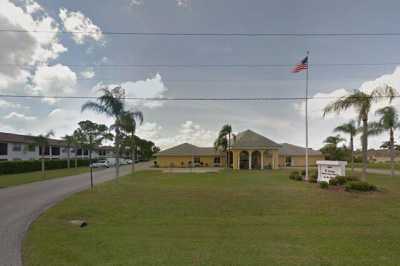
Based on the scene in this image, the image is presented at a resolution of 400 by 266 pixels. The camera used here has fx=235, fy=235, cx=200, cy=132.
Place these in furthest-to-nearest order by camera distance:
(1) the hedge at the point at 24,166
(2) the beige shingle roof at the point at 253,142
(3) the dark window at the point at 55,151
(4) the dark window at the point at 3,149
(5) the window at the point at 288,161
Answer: (3) the dark window at the point at 55,151
(5) the window at the point at 288,161
(4) the dark window at the point at 3,149
(2) the beige shingle roof at the point at 253,142
(1) the hedge at the point at 24,166

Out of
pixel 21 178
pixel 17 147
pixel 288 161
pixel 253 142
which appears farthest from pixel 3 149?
pixel 288 161

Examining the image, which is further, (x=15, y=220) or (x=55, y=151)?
(x=55, y=151)

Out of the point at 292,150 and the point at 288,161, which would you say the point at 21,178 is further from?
Result: the point at 292,150

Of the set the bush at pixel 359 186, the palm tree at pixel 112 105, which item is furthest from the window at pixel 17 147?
the bush at pixel 359 186

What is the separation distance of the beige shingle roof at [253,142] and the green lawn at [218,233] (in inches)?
944

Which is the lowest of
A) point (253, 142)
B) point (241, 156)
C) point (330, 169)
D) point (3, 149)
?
point (241, 156)

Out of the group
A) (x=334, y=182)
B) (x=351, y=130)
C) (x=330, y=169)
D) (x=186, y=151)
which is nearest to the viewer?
(x=334, y=182)

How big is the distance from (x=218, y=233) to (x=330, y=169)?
13.1 metres

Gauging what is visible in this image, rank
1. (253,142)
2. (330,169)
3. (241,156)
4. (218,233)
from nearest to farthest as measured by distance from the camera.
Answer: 1. (218,233)
2. (330,169)
3. (253,142)
4. (241,156)

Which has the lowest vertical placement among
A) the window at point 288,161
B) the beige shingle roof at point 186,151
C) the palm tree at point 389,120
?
the window at point 288,161

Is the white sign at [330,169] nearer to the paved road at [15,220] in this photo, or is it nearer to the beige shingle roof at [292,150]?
the paved road at [15,220]

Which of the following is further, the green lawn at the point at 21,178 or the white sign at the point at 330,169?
the green lawn at the point at 21,178

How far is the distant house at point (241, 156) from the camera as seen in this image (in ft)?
115

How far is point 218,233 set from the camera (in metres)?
6.04
